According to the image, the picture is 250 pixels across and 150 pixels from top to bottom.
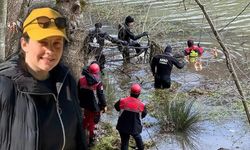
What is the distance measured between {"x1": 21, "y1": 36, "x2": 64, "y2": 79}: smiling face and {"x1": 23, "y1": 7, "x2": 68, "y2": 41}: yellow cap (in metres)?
0.02

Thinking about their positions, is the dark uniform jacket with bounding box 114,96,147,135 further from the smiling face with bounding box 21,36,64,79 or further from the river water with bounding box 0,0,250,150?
the smiling face with bounding box 21,36,64,79

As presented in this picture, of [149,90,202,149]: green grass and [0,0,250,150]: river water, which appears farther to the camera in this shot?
[149,90,202,149]: green grass

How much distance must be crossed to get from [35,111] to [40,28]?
40cm

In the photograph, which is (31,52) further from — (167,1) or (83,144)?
(167,1)

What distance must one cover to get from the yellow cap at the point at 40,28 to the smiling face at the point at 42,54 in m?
0.02

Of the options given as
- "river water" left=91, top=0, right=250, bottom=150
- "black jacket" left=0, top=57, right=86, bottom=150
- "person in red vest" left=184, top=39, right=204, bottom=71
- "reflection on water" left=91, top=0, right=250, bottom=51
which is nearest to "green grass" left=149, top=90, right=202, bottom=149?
"river water" left=91, top=0, right=250, bottom=150

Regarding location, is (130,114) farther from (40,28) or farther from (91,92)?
(40,28)

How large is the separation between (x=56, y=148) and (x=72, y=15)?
4052 millimetres

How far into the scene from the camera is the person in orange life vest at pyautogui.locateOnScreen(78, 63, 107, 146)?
701 centimetres

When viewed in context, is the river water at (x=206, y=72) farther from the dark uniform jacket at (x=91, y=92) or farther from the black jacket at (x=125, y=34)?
the dark uniform jacket at (x=91, y=92)

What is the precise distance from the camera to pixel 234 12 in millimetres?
20266

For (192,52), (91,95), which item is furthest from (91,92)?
(192,52)

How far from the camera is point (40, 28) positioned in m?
2.31

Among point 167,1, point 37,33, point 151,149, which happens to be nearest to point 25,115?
point 37,33
